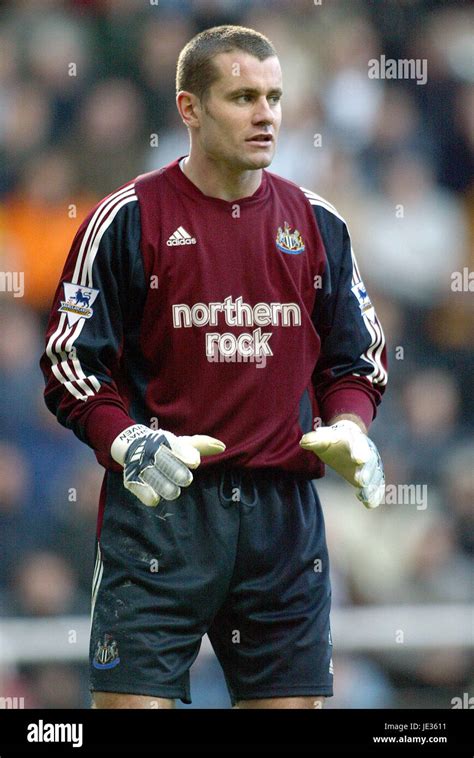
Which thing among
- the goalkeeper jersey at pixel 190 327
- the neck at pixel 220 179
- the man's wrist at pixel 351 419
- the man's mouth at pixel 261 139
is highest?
the man's mouth at pixel 261 139

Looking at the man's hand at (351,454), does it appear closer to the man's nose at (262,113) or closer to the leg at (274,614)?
the leg at (274,614)

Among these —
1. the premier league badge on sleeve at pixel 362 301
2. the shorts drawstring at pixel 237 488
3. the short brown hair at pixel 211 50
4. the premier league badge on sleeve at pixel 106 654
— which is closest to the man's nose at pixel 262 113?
the short brown hair at pixel 211 50

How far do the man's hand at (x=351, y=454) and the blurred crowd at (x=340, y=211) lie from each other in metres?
2.41

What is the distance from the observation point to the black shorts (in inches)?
123

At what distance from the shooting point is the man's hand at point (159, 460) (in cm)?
290

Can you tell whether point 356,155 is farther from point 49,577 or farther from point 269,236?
point 269,236

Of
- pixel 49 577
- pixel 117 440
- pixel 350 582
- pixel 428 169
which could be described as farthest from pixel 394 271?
pixel 117 440

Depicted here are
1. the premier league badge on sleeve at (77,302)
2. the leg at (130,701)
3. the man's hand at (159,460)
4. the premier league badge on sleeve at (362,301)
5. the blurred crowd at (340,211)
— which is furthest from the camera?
the blurred crowd at (340,211)

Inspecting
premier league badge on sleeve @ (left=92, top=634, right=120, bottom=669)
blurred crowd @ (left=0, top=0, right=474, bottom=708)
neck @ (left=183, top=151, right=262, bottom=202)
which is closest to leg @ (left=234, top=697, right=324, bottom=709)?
premier league badge on sleeve @ (left=92, top=634, right=120, bottom=669)

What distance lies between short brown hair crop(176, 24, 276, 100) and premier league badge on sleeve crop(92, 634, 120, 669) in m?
1.28

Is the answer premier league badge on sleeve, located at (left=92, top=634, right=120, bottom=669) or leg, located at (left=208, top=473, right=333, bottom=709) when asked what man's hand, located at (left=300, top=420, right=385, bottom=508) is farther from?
premier league badge on sleeve, located at (left=92, top=634, right=120, bottom=669)

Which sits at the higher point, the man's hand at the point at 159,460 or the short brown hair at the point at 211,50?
the short brown hair at the point at 211,50

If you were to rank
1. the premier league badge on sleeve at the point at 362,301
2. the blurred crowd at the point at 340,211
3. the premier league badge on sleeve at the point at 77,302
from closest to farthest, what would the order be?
the premier league badge on sleeve at the point at 77,302 → the premier league badge on sleeve at the point at 362,301 → the blurred crowd at the point at 340,211

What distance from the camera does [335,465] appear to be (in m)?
3.11
